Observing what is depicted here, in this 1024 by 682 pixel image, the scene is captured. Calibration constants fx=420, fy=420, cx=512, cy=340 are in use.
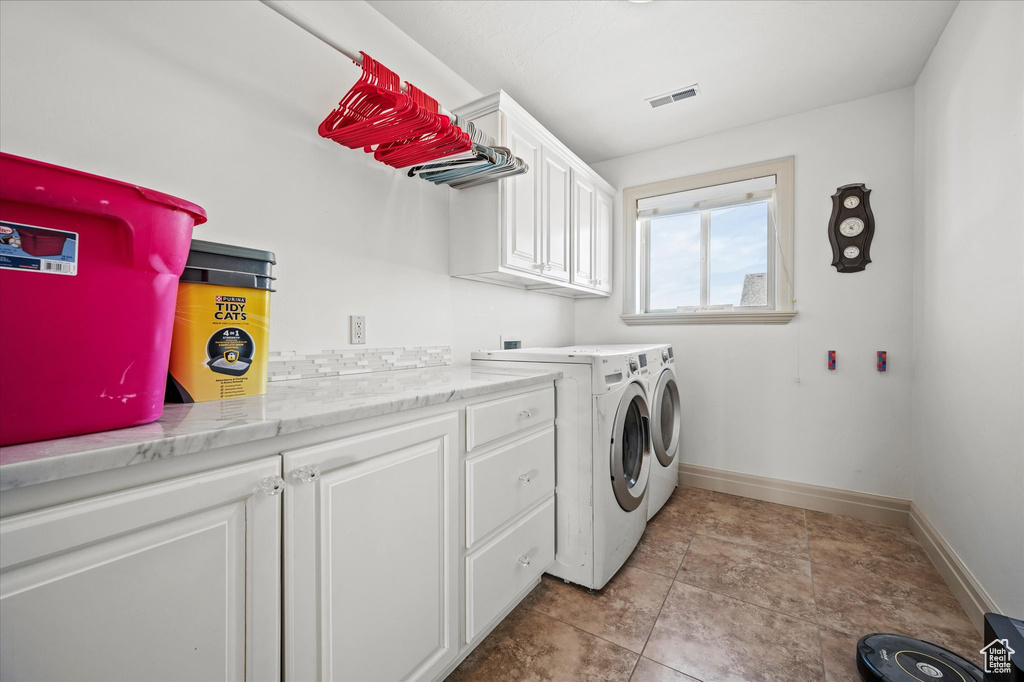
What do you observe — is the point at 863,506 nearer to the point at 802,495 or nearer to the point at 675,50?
the point at 802,495

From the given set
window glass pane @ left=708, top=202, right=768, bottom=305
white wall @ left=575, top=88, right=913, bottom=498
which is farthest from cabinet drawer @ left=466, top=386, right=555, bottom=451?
window glass pane @ left=708, top=202, right=768, bottom=305

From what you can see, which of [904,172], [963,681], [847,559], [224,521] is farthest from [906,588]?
[224,521]

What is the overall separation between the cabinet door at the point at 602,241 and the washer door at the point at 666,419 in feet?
2.93

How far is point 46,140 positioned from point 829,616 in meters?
2.88

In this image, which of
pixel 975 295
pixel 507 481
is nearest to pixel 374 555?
pixel 507 481

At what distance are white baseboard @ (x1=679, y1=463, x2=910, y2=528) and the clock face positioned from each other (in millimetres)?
1560

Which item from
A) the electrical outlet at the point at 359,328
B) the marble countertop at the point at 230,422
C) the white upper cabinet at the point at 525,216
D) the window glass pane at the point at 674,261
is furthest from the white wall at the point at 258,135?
the window glass pane at the point at 674,261

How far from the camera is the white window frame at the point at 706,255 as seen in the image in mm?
2717

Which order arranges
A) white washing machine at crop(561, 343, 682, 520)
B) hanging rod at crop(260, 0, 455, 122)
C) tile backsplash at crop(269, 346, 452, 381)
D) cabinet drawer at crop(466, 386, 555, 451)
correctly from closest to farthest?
hanging rod at crop(260, 0, 455, 122) → cabinet drawer at crop(466, 386, 555, 451) → tile backsplash at crop(269, 346, 452, 381) → white washing machine at crop(561, 343, 682, 520)

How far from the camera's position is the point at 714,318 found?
115 inches

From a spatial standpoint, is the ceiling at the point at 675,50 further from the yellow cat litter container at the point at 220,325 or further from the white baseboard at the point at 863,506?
the white baseboard at the point at 863,506

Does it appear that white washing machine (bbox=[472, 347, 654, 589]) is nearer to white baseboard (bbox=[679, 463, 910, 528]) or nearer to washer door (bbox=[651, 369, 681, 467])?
washer door (bbox=[651, 369, 681, 467])

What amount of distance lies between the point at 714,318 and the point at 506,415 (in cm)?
208

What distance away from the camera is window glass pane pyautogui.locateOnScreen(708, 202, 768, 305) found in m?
2.87
